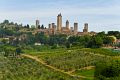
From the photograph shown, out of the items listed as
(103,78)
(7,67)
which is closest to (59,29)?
(7,67)

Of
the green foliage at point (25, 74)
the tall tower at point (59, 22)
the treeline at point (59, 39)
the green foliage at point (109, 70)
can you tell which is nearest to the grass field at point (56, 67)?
the green foliage at point (25, 74)

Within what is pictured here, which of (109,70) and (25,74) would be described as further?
(25,74)

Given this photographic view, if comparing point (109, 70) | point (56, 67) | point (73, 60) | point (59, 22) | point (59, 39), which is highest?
point (59, 22)

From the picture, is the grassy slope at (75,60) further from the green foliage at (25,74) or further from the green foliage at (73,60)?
the green foliage at (25,74)

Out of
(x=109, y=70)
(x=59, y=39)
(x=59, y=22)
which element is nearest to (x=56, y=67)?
(x=109, y=70)

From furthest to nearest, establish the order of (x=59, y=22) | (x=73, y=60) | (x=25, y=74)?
(x=59, y=22) < (x=73, y=60) < (x=25, y=74)

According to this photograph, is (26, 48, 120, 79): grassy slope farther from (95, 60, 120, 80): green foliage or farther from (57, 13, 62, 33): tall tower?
(57, 13, 62, 33): tall tower

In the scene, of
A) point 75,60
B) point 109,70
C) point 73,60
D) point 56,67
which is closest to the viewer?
point 109,70

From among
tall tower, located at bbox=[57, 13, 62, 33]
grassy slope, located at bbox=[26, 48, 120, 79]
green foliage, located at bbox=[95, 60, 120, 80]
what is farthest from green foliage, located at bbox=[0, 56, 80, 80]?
tall tower, located at bbox=[57, 13, 62, 33]

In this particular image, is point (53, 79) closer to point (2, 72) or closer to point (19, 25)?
point (2, 72)

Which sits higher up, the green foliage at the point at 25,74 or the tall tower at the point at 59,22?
the tall tower at the point at 59,22

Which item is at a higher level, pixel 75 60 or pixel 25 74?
pixel 75 60

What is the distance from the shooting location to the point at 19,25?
117312 millimetres

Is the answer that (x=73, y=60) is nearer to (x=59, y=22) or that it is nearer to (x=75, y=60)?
(x=75, y=60)
